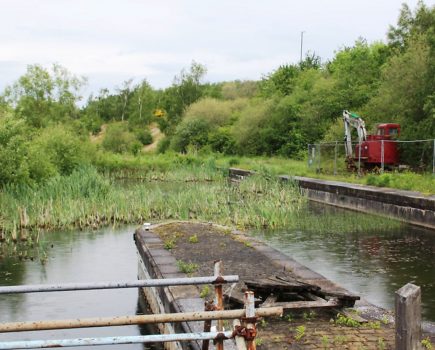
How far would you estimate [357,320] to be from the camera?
6785 mm

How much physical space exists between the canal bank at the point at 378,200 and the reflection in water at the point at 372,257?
0.63 meters

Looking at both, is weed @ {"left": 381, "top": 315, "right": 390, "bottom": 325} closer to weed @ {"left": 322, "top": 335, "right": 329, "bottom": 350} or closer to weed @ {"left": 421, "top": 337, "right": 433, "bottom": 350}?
weed @ {"left": 421, "top": 337, "right": 433, "bottom": 350}

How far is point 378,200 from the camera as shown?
2100 centimetres

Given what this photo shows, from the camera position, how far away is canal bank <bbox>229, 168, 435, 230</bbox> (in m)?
18.4

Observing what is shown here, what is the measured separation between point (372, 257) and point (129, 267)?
501 cm

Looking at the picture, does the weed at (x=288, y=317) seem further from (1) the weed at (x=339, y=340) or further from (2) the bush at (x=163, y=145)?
(2) the bush at (x=163, y=145)

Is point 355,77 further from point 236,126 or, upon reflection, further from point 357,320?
point 357,320

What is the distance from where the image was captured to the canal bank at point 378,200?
18359 millimetres

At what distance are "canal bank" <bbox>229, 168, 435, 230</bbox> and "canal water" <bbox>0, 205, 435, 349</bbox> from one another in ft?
2.30

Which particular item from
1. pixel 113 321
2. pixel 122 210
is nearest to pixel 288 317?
pixel 113 321

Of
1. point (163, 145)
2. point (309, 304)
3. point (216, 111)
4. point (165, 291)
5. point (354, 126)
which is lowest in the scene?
point (165, 291)

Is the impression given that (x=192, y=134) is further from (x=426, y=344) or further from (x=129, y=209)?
(x=426, y=344)

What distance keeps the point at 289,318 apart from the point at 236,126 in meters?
46.7

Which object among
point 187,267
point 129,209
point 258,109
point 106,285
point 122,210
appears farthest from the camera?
point 258,109
